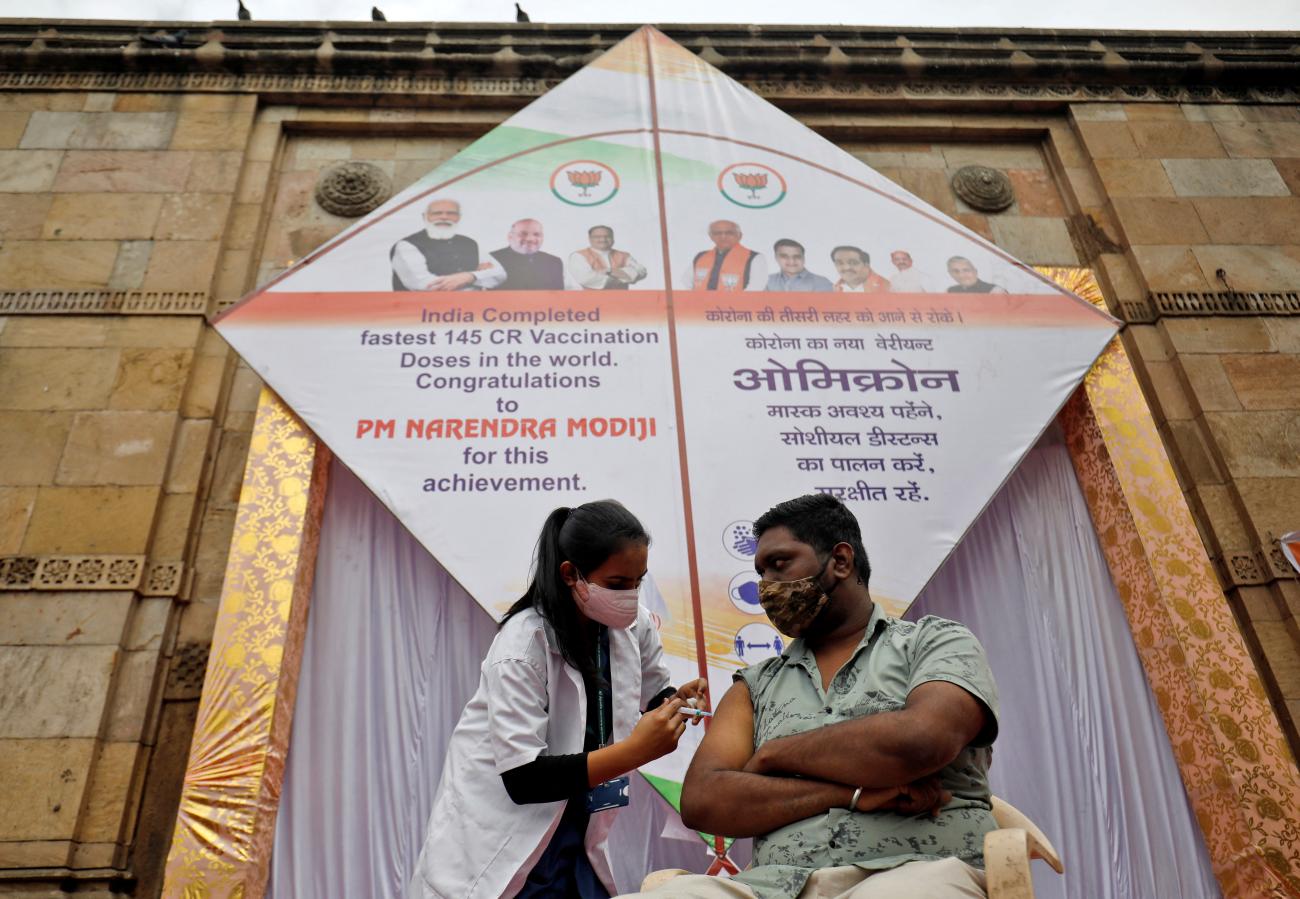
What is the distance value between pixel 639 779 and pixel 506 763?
183 cm

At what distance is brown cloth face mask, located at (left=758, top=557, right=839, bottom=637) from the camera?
2.38 metres

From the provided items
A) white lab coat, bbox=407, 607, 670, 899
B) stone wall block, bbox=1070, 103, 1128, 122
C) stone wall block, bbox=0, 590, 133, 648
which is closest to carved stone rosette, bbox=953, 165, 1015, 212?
stone wall block, bbox=1070, 103, 1128, 122

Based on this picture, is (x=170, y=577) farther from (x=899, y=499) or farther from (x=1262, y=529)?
(x=1262, y=529)

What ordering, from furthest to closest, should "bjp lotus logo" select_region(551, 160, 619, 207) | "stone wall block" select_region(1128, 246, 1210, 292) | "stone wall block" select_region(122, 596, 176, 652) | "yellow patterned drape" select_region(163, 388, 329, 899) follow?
"stone wall block" select_region(1128, 246, 1210, 292)
"bjp lotus logo" select_region(551, 160, 619, 207)
"stone wall block" select_region(122, 596, 176, 652)
"yellow patterned drape" select_region(163, 388, 329, 899)

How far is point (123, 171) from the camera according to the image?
19.7 feet

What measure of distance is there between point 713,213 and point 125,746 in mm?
3914

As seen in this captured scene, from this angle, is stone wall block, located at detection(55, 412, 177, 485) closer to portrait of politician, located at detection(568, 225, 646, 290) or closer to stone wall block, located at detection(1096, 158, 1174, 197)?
portrait of politician, located at detection(568, 225, 646, 290)

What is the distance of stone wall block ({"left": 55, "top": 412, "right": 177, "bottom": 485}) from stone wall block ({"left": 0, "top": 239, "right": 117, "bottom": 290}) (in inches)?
39.2

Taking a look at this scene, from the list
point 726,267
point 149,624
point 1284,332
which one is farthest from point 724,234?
point 149,624

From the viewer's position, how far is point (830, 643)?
2398mm

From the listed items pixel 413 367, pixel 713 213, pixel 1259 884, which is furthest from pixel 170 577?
pixel 1259 884

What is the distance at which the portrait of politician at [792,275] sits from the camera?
5.09 metres

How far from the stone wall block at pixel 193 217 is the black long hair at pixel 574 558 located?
4.14m

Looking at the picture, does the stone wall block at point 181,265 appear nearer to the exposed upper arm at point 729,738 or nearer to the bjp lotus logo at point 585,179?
the bjp lotus logo at point 585,179
